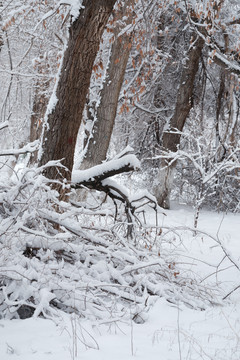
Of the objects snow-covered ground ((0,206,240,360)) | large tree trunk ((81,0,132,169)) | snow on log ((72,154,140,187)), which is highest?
large tree trunk ((81,0,132,169))

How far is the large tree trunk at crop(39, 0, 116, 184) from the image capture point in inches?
178

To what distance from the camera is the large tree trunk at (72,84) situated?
4.53 m

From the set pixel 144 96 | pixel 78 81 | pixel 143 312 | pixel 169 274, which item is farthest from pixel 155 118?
pixel 143 312

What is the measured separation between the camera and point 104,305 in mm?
3061

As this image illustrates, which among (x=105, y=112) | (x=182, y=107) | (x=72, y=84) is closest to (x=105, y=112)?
(x=105, y=112)

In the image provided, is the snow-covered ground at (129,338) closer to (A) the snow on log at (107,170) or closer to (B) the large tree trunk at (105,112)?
(A) the snow on log at (107,170)

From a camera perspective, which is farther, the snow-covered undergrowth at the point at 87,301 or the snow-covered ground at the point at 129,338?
the snow-covered undergrowth at the point at 87,301

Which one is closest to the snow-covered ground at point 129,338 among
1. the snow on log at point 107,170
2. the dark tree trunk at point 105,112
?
the snow on log at point 107,170

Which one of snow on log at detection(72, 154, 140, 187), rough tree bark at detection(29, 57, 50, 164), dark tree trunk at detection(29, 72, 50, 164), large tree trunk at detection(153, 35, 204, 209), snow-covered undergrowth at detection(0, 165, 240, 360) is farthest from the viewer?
dark tree trunk at detection(29, 72, 50, 164)

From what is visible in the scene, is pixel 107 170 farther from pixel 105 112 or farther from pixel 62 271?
pixel 105 112

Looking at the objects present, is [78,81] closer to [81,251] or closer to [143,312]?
[81,251]

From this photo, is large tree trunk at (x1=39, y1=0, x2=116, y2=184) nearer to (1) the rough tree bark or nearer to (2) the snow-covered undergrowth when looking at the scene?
(2) the snow-covered undergrowth

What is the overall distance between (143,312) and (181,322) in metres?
0.30

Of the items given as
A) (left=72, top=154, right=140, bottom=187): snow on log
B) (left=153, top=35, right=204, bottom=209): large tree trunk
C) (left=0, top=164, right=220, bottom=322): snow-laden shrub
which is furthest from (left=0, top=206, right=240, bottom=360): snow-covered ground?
(left=153, top=35, right=204, bottom=209): large tree trunk
